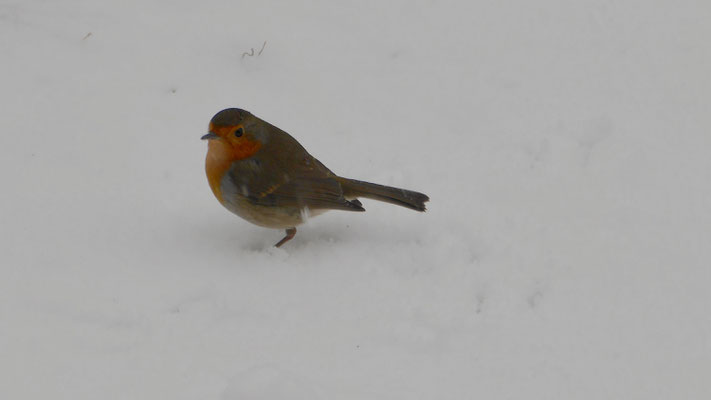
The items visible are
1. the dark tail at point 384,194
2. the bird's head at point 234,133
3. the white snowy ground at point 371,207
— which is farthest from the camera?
the dark tail at point 384,194

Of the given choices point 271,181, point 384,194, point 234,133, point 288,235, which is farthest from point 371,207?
point 234,133

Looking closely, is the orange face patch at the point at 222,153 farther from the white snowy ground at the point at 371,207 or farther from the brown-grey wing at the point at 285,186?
the white snowy ground at the point at 371,207

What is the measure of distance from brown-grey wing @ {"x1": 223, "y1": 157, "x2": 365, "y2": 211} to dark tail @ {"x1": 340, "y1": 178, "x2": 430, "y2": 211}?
61 mm

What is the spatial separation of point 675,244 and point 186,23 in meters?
3.92

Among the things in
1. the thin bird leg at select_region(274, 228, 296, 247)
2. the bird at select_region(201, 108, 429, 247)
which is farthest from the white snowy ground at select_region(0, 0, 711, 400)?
the bird at select_region(201, 108, 429, 247)

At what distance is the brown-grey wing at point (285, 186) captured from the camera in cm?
468

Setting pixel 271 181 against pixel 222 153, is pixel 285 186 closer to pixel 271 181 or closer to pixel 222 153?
pixel 271 181

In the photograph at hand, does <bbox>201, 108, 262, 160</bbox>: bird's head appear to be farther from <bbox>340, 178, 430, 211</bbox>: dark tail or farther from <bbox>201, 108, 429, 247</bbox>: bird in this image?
<bbox>340, 178, 430, 211</bbox>: dark tail

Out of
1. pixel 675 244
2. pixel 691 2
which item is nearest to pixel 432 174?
pixel 675 244

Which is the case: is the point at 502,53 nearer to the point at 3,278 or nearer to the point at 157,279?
the point at 157,279

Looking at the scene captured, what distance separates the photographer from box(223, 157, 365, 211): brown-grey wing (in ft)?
15.3

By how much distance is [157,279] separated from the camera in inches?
169

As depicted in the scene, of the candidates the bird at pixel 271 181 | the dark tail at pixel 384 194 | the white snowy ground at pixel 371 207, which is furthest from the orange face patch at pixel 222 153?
the dark tail at pixel 384 194

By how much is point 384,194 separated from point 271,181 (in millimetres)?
658
